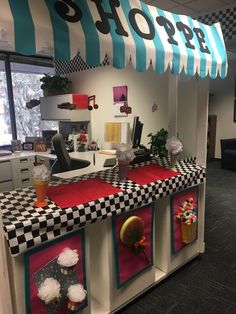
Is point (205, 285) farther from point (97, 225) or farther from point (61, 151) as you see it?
point (61, 151)

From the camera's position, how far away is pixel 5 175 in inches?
151

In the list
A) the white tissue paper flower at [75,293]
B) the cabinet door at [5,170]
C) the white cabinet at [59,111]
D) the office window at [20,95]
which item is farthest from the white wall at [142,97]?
the white tissue paper flower at [75,293]

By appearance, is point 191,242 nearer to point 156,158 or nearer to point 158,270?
point 158,270

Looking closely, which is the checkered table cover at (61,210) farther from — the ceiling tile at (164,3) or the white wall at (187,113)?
the ceiling tile at (164,3)

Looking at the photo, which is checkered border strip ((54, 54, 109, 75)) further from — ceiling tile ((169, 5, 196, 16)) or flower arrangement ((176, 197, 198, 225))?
flower arrangement ((176, 197, 198, 225))

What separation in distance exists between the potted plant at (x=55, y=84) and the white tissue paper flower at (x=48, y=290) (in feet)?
12.1

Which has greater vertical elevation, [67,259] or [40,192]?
[40,192]

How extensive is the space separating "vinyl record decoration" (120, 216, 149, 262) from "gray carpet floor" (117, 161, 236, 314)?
0.43 m

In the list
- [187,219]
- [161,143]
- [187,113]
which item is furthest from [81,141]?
[187,219]

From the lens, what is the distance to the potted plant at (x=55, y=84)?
4.41m

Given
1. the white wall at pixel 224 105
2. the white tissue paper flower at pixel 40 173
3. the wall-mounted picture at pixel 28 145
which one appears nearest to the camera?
the white tissue paper flower at pixel 40 173

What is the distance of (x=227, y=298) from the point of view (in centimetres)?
191

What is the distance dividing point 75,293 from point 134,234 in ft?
1.75

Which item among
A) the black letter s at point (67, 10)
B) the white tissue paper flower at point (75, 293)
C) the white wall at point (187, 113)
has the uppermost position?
the black letter s at point (67, 10)
